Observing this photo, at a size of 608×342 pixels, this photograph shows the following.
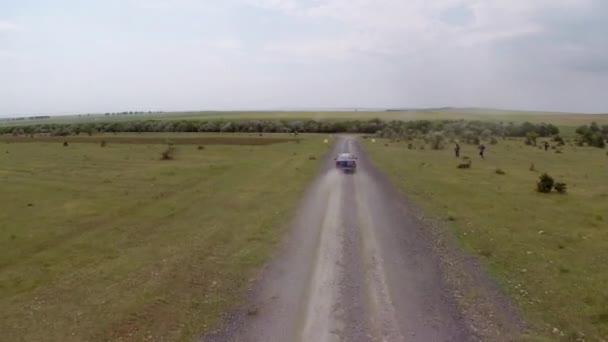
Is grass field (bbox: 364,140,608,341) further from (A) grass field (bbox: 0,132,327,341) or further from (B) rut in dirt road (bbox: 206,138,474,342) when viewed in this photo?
(A) grass field (bbox: 0,132,327,341)

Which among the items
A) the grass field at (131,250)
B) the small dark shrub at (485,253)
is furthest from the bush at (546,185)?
the small dark shrub at (485,253)

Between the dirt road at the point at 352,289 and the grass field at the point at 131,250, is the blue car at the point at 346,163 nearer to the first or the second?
the grass field at the point at 131,250

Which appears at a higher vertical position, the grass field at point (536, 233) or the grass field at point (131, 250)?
the grass field at point (536, 233)

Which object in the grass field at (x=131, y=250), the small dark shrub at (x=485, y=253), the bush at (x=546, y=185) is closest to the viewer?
the grass field at (x=131, y=250)

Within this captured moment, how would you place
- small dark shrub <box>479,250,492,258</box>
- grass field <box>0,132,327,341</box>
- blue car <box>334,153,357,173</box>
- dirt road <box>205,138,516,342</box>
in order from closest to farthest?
1. dirt road <box>205,138,516,342</box>
2. grass field <box>0,132,327,341</box>
3. small dark shrub <box>479,250,492,258</box>
4. blue car <box>334,153,357,173</box>

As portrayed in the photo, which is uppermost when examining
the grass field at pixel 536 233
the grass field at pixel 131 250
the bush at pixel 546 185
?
the bush at pixel 546 185

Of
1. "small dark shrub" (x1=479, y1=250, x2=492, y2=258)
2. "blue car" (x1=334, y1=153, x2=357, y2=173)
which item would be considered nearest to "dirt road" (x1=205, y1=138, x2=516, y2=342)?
"small dark shrub" (x1=479, y1=250, x2=492, y2=258)
